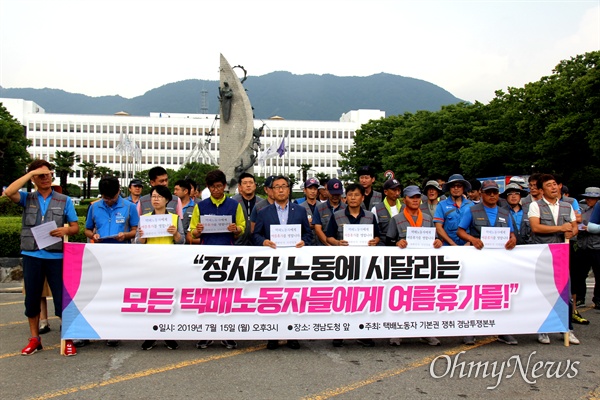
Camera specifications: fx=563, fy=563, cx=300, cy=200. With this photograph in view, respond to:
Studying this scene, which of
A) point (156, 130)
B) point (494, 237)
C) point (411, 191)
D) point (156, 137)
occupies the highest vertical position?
point (156, 130)

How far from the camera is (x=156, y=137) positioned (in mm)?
95312

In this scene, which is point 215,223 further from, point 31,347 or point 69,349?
point 31,347

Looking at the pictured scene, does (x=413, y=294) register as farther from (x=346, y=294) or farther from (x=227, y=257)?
(x=227, y=257)

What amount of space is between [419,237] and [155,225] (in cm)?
280

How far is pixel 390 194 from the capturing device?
24.2 ft

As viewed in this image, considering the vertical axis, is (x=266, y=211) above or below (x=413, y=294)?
above

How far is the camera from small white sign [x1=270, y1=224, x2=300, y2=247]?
19.2ft

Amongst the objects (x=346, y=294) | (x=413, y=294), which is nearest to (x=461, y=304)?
(x=413, y=294)

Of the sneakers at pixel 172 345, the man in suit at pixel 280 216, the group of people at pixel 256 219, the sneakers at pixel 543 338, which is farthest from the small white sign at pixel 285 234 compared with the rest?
the sneakers at pixel 543 338

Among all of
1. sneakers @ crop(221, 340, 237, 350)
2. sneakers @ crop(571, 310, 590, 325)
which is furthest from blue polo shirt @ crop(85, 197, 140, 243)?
sneakers @ crop(571, 310, 590, 325)

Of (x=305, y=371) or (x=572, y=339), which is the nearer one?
(x=305, y=371)

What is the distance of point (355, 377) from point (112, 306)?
99.6 inches

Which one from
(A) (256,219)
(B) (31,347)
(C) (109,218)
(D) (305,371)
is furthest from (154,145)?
(D) (305,371)

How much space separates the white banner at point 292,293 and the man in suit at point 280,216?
350 millimetres
